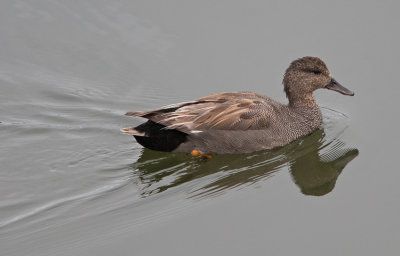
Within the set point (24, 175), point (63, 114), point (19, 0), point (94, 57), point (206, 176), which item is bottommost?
point (206, 176)

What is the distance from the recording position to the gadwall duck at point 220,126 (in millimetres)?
9578

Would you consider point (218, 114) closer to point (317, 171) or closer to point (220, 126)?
point (220, 126)

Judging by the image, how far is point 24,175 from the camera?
30.3 ft

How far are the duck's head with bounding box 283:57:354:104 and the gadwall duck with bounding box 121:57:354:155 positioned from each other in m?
0.52

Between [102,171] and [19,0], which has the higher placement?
[19,0]

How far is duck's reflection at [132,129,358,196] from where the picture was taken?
905 cm

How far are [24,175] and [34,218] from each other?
4.12ft

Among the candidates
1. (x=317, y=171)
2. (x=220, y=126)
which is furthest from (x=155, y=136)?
(x=317, y=171)

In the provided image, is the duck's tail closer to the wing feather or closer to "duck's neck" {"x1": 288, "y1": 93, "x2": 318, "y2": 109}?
the wing feather

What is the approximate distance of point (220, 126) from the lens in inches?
386

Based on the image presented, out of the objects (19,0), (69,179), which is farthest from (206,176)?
(19,0)

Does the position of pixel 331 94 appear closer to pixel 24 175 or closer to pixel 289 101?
pixel 289 101

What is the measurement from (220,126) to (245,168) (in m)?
0.76

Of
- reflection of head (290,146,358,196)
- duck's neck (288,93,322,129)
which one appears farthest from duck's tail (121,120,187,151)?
duck's neck (288,93,322,129)
